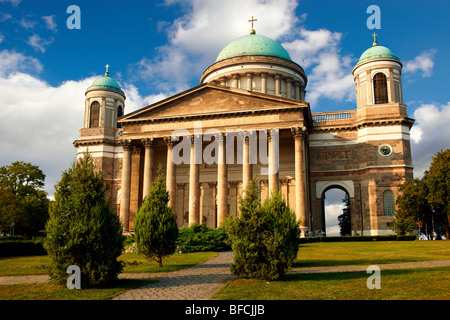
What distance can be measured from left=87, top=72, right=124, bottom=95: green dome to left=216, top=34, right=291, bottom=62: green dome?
601 inches

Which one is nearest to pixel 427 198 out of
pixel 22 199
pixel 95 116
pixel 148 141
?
pixel 148 141

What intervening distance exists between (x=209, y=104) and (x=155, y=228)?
969 inches

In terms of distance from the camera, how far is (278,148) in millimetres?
41469

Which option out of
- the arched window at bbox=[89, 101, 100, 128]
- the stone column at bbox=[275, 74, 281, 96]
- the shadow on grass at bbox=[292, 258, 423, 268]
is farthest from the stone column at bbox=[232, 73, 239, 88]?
the shadow on grass at bbox=[292, 258, 423, 268]

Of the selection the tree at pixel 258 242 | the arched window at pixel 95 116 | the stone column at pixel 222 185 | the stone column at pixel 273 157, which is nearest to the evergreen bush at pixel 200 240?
the stone column at pixel 222 185

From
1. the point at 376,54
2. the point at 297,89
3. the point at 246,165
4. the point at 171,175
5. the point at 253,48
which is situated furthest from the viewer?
the point at 297,89

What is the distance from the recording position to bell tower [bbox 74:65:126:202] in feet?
177

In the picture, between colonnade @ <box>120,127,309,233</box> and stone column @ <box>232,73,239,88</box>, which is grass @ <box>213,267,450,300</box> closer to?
colonnade @ <box>120,127,309,233</box>

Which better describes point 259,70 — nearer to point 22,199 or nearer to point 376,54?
point 376,54

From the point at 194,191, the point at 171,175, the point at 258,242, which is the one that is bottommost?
the point at 258,242

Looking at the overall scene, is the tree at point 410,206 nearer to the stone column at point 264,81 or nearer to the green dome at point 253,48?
the stone column at point 264,81

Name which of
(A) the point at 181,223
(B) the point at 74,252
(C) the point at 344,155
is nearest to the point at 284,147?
(C) the point at 344,155

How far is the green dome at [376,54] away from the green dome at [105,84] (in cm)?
3251

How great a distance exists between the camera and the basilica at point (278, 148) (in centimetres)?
4128
